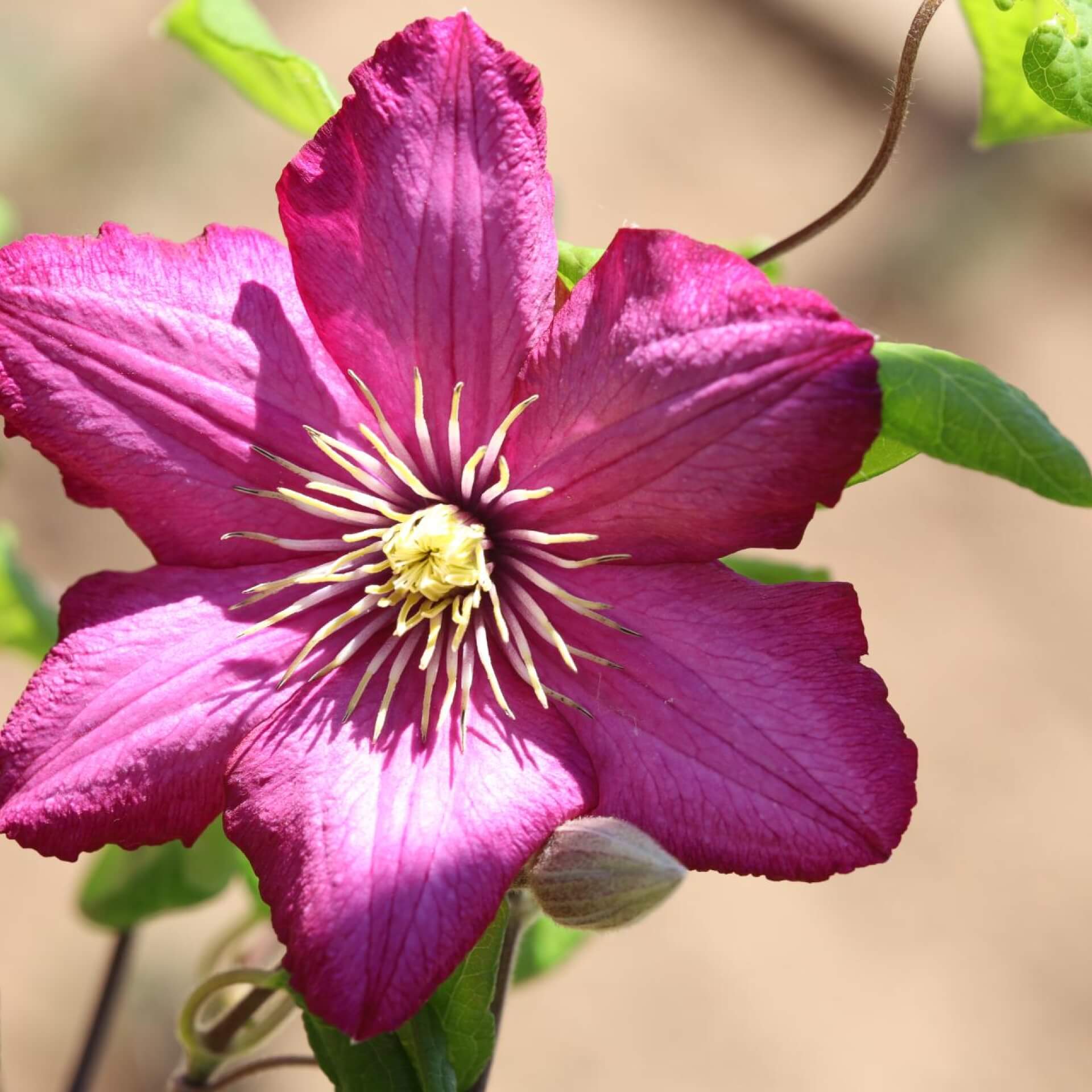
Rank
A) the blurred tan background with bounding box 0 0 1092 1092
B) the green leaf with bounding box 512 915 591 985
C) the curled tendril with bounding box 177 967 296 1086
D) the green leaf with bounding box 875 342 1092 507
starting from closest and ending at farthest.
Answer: the green leaf with bounding box 875 342 1092 507 → the curled tendril with bounding box 177 967 296 1086 → the green leaf with bounding box 512 915 591 985 → the blurred tan background with bounding box 0 0 1092 1092

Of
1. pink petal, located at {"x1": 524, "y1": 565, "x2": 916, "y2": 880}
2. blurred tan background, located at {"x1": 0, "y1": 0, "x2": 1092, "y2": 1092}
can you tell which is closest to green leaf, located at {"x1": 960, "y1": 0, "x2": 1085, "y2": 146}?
pink petal, located at {"x1": 524, "y1": 565, "x2": 916, "y2": 880}

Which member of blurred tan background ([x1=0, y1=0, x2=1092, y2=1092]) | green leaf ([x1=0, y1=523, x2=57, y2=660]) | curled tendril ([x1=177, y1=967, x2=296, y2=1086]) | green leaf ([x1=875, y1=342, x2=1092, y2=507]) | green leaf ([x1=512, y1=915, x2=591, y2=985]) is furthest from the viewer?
blurred tan background ([x1=0, y1=0, x2=1092, y2=1092])

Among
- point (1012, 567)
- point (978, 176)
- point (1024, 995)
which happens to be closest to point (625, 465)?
point (1024, 995)

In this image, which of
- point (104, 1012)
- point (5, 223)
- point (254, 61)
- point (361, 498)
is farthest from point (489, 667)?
point (5, 223)

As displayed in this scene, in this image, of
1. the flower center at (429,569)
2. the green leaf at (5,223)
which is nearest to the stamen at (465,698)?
the flower center at (429,569)

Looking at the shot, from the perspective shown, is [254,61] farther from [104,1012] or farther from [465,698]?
[104,1012]

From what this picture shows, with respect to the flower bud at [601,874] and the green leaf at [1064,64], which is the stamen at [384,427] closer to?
the flower bud at [601,874]

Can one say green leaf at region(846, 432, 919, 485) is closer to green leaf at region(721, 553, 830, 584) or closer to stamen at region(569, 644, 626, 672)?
stamen at region(569, 644, 626, 672)
